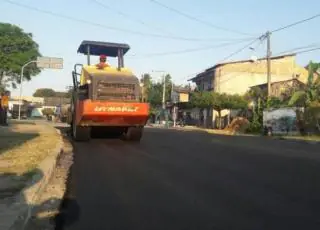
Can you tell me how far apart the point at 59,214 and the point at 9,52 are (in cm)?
6647

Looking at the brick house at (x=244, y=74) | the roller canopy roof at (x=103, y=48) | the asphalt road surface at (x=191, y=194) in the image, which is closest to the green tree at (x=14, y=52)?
the brick house at (x=244, y=74)

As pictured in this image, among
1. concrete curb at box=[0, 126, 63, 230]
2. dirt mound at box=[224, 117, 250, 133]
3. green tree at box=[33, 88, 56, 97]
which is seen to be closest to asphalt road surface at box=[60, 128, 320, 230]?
concrete curb at box=[0, 126, 63, 230]

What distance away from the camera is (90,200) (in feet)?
26.9

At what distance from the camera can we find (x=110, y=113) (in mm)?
19859

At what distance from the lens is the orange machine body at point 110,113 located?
19625 mm

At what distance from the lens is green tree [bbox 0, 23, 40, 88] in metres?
68.7

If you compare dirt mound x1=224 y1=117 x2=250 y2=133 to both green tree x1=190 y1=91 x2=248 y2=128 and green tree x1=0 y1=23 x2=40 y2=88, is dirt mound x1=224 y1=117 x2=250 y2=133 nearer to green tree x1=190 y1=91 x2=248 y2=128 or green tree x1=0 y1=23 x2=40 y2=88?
green tree x1=190 y1=91 x2=248 y2=128

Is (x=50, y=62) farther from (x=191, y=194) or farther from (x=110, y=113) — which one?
(x=191, y=194)

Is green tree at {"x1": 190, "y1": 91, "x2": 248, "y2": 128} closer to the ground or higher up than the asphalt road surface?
higher up

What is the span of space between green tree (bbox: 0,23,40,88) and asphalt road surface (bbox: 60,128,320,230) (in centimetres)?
Result: 5733

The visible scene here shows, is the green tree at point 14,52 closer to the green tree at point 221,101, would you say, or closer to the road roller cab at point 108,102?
the green tree at point 221,101

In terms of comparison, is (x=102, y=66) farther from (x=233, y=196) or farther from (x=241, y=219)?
(x=241, y=219)

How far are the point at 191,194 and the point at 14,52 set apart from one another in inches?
2566

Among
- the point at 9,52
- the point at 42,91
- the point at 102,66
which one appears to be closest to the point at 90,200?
the point at 102,66
